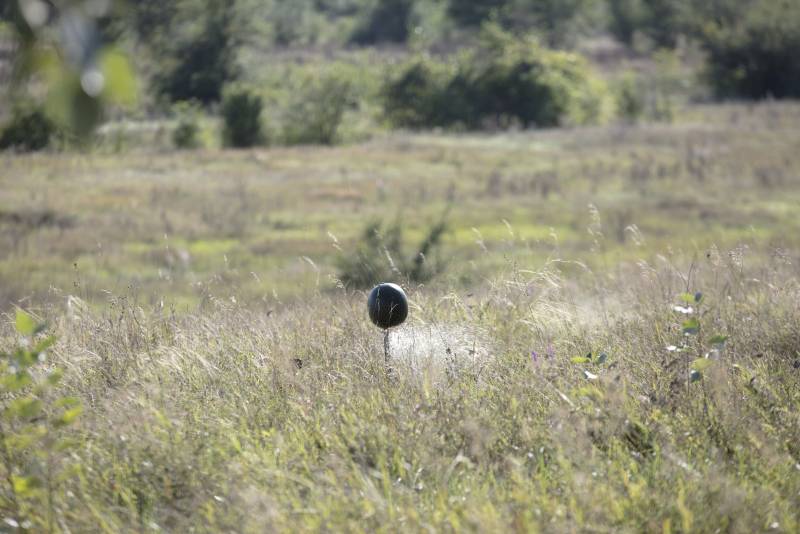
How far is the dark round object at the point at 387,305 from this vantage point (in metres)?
5.25

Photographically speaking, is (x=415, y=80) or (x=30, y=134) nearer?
(x=30, y=134)

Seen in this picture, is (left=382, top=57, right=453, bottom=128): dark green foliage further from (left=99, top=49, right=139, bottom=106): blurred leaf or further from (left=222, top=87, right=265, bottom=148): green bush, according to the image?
(left=99, top=49, right=139, bottom=106): blurred leaf

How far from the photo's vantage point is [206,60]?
5088 centimetres

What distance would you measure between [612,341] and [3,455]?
332cm

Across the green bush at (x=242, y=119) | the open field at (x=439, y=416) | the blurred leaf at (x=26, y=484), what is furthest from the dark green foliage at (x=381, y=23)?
the blurred leaf at (x=26, y=484)

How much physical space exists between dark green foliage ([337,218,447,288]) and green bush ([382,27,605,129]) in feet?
85.2

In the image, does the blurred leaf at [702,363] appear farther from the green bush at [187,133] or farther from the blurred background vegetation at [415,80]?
the green bush at [187,133]

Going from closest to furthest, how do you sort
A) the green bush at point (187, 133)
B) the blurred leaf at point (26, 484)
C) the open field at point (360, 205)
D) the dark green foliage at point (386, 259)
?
the blurred leaf at point (26, 484) → the dark green foliage at point (386, 259) → the open field at point (360, 205) → the green bush at point (187, 133)

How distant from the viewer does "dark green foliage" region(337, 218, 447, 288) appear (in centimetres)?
1073

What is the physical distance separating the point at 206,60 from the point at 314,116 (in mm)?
17243

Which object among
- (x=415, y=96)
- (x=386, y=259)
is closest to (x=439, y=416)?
(x=386, y=259)

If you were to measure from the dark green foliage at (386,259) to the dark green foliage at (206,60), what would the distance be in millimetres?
34259

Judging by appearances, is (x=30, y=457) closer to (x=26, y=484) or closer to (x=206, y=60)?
(x=26, y=484)

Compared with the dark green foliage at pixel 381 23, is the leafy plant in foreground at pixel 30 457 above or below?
above
